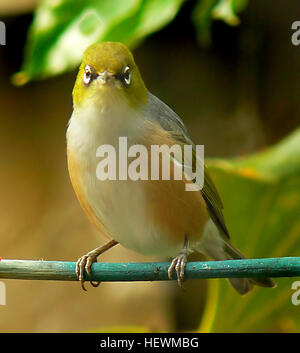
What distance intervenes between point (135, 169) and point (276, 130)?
2060 mm

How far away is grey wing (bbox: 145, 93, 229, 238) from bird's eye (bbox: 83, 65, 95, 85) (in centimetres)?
25

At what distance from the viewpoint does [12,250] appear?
400 centimetres

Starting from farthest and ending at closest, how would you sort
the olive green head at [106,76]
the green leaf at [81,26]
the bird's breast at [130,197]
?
1. the green leaf at [81,26]
2. the bird's breast at [130,197]
3. the olive green head at [106,76]

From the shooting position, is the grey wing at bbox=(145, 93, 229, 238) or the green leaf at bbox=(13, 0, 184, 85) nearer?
the grey wing at bbox=(145, 93, 229, 238)

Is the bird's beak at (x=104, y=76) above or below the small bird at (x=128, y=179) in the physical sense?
above

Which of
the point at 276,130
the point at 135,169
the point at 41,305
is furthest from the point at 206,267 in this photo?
the point at 41,305

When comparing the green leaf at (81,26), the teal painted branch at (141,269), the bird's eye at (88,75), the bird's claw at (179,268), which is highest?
the green leaf at (81,26)

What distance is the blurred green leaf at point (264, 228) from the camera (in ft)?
8.53

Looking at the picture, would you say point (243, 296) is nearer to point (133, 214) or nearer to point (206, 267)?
point (133, 214)

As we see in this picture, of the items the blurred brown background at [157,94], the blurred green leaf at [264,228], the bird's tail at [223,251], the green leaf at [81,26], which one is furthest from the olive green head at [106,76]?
the blurred brown background at [157,94]

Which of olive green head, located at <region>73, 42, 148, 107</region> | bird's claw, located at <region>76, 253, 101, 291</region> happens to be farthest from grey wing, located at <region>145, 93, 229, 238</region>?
bird's claw, located at <region>76, 253, 101, 291</region>

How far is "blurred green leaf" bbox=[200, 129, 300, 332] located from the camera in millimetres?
2600

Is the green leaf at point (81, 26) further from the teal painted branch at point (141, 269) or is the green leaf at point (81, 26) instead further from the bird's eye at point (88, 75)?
the teal painted branch at point (141, 269)

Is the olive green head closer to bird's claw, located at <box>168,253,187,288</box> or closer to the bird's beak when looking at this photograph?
the bird's beak
